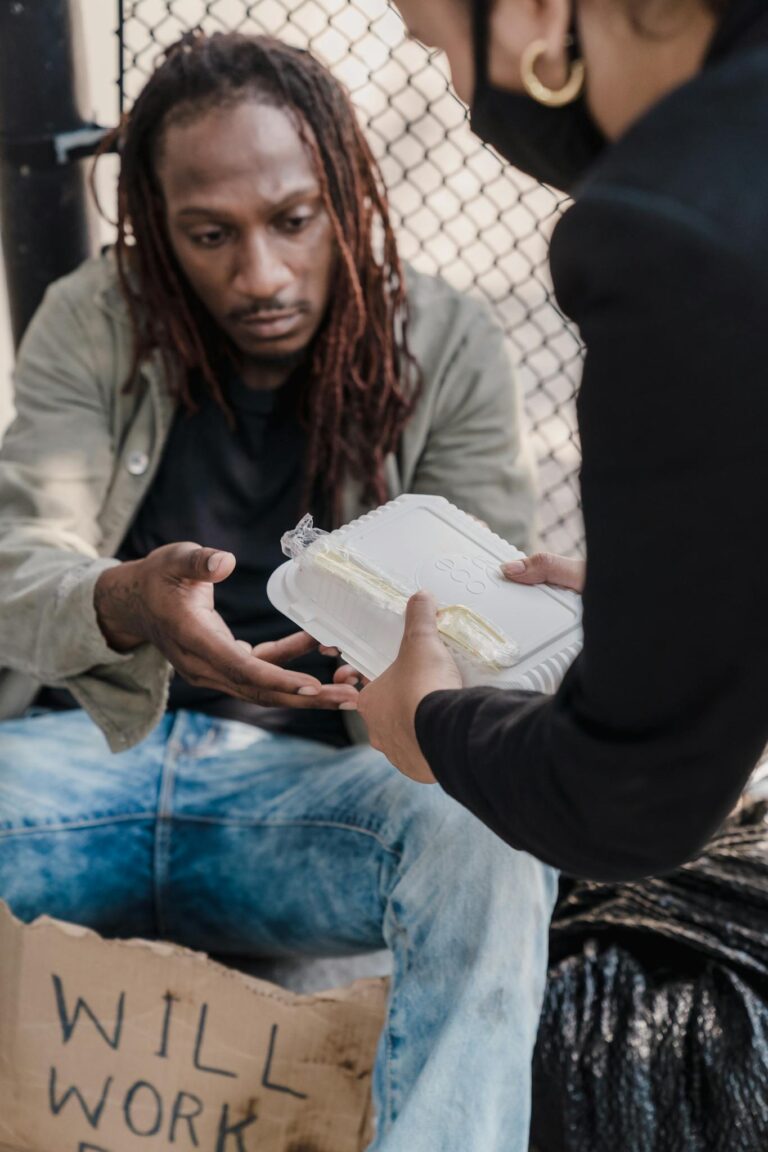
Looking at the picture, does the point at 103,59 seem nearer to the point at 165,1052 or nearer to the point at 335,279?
the point at 335,279

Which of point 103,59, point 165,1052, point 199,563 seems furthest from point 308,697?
point 103,59

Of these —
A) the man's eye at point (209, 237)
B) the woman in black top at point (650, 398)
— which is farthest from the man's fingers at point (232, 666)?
the man's eye at point (209, 237)

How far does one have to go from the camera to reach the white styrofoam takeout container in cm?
→ 136

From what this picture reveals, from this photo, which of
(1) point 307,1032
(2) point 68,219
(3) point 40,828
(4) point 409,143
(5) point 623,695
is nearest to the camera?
(5) point 623,695

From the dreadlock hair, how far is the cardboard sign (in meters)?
0.72

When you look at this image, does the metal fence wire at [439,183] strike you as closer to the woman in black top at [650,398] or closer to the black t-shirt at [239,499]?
the black t-shirt at [239,499]

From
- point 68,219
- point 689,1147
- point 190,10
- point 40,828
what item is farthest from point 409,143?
point 689,1147

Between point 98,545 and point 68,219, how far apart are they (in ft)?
2.30

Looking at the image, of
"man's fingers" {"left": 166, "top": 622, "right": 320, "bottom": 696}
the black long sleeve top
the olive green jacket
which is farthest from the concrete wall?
the black long sleeve top

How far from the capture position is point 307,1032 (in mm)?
1677

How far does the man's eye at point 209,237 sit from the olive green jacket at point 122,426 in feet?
0.68

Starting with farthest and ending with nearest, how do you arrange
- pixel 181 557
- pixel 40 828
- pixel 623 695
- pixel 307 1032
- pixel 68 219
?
pixel 68 219 < pixel 40 828 < pixel 307 1032 < pixel 181 557 < pixel 623 695

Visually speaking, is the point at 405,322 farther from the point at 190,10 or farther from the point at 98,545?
the point at 190,10

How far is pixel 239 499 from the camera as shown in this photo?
2.04m
